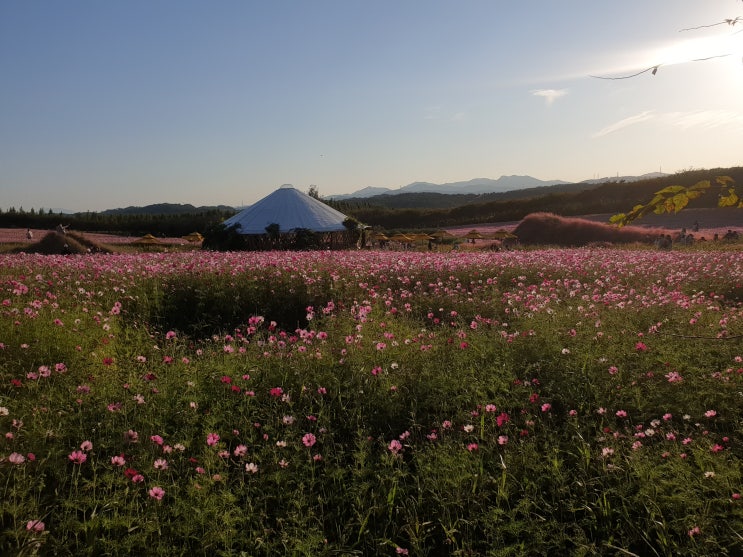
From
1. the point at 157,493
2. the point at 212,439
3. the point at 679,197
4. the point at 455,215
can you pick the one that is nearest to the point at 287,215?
the point at 212,439

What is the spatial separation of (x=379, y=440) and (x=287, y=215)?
25642 millimetres

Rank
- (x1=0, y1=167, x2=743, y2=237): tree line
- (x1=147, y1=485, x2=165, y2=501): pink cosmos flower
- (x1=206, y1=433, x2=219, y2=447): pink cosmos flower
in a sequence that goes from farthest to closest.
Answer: (x1=0, y1=167, x2=743, y2=237): tree line < (x1=206, y1=433, x2=219, y2=447): pink cosmos flower < (x1=147, y1=485, x2=165, y2=501): pink cosmos flower

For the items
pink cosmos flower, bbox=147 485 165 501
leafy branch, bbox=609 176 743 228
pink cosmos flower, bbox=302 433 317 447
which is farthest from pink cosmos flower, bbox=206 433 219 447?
leafy branch, bbox=609 176 743 228

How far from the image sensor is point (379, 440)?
14.4 feet

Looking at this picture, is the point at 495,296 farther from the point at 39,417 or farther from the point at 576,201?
the point at 576,201

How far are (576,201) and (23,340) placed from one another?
2366 inches

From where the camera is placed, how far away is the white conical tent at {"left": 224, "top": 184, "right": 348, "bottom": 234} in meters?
28.3

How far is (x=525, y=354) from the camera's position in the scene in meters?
5.77

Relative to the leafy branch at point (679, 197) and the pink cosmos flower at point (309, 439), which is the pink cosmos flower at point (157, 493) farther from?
the leafy branch at point (679, 197)

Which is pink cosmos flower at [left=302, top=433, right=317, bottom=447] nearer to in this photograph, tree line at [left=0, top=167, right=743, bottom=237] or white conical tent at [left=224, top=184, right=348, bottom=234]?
white conical tent at [left=224, top=184, right=348, bottom=234]

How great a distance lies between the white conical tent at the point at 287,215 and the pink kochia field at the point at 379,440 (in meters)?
20.9

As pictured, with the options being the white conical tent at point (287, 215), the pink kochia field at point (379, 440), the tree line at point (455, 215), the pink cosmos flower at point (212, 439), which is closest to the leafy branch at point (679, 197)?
the pink kochia field at point (379, 440)

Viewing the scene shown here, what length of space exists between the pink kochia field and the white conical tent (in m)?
20.9

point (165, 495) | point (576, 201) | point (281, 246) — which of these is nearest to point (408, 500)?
point (165, 495)
